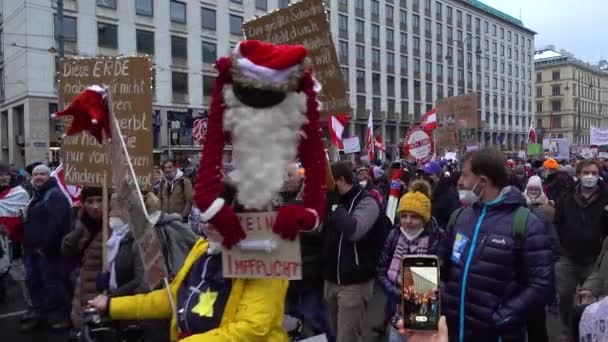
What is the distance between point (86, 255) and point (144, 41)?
33027 mm

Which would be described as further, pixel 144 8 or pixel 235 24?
pixel 235 24

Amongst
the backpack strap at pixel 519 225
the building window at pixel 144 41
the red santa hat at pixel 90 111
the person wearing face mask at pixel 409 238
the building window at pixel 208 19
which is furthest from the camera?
the building window at pixel 208 19

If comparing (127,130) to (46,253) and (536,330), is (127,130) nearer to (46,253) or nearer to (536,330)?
(46,253)

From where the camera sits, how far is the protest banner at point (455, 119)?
495 inches

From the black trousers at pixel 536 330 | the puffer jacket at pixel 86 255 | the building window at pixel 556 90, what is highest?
the building window at pixel 556 90

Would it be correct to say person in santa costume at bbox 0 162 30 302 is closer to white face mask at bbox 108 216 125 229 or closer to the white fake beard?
white face mask at bbox 108 216 125 229

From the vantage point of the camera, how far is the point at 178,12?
37.3m

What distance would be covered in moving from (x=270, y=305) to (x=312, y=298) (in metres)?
2.40

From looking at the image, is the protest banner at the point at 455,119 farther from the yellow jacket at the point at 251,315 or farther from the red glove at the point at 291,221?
the yellow jacket at the point at 251,315

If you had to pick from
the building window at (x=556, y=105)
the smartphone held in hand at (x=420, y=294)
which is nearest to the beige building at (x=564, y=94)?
the building window at (x=556, y=105)

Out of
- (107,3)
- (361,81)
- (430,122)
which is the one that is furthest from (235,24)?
(430,122)

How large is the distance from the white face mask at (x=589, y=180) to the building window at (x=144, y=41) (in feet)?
107

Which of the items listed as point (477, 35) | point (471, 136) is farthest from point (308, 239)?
point (477, 35)

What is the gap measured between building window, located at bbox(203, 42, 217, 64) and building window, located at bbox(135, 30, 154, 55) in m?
4.12
